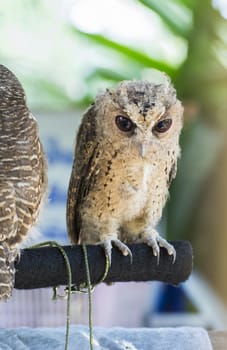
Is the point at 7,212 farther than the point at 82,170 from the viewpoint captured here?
No

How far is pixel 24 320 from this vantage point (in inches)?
120

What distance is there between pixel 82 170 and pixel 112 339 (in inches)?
14.4

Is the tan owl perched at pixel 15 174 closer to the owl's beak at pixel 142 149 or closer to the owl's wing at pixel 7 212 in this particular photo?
the owl's wing at pixel 7 212

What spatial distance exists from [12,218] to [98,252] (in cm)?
17

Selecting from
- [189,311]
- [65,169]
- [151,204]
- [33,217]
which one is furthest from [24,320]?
[33,217]

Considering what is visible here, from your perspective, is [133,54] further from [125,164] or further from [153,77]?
[125,164]

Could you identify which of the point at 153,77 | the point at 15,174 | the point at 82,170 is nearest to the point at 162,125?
the point at 82,170

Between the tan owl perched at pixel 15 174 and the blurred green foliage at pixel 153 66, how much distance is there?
6.98 ft

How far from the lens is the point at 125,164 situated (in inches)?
68.1

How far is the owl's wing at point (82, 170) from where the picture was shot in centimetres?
179

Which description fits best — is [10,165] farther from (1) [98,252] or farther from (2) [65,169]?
(2) [65,169]

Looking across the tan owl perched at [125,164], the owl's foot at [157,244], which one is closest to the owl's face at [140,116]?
the tan owl perched at [125,164]

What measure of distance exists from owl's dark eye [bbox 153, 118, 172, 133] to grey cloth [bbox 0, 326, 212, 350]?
0.38 m

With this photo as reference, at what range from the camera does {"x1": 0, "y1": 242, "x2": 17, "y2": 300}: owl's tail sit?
132 centimetres
